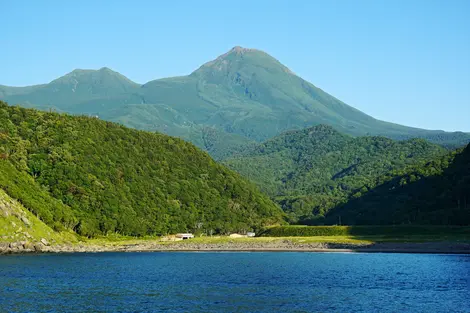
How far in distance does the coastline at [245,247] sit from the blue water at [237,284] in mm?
8764

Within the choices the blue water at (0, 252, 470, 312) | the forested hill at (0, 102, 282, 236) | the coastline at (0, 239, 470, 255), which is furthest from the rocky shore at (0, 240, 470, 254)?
the forested hill at (0, 102, 282, 236)

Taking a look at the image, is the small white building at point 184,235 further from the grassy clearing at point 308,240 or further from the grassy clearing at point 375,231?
the grassy clearing at point 375,231

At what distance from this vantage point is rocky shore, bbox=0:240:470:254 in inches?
5054

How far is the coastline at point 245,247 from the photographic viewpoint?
12862 cm

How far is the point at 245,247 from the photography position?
155625 mm

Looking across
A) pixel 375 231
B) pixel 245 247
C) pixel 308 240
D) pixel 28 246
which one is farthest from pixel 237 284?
pixel 375 231

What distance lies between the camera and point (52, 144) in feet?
599

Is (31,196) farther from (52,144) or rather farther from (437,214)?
(437,214)

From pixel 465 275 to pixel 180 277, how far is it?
3892 cm

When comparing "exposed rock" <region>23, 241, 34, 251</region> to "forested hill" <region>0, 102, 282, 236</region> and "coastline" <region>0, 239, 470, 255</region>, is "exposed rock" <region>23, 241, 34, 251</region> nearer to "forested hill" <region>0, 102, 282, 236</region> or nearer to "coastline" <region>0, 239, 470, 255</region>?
"coastline" <region>0, 239, 470, 255</region>

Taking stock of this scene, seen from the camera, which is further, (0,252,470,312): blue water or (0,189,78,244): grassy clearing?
(0,189,78,244): grassy clearing

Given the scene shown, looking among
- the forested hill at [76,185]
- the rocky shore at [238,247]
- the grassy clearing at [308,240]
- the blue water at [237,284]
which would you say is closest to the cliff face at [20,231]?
the rocky shore at [238,247]

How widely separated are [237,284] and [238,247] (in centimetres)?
7696

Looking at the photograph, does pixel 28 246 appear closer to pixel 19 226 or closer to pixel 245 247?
pixel 19 226
